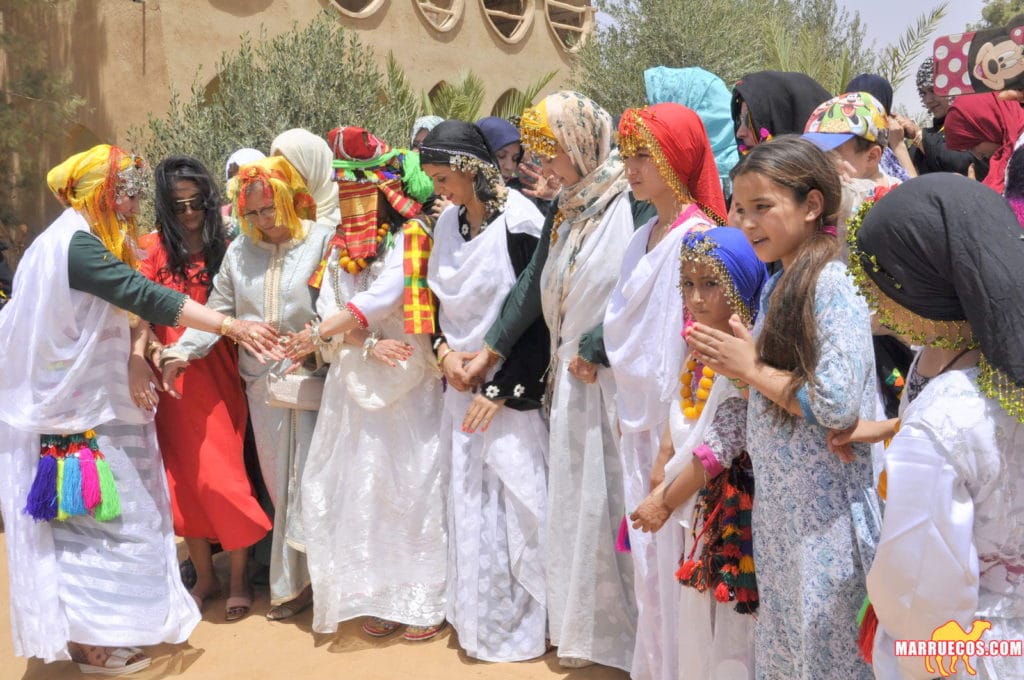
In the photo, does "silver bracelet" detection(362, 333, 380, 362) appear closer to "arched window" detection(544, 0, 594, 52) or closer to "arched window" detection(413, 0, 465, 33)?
"arched window" detection(413, 0, 465, 33)

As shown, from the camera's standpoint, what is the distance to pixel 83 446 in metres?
4.12

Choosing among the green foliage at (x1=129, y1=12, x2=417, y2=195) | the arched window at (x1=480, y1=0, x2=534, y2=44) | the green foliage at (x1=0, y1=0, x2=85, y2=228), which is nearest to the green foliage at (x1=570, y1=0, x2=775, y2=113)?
the arched window at (x1=480, y1=0, x2=534, y2=44)

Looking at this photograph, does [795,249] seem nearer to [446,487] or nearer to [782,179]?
[782,179]

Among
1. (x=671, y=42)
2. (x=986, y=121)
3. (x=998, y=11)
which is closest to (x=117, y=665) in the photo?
(x=986, y=121)

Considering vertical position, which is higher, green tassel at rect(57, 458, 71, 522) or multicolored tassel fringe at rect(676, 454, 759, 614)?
multicolored tassel fringe at rect(676, 454, 759, 614)

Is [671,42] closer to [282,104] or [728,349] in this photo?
[282,104]

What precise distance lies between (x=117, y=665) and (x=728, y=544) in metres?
2.92

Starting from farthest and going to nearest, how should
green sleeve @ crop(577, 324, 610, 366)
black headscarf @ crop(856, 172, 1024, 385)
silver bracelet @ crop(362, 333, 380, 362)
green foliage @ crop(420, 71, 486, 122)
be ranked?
green foliage @ crop(420, 71, 486, 122) → silver bracelet @ crop(362, 333, 380, 362) → green sleeve @ crop(577, 324, 610, 366) → black headscarf @ crop(856, 172, 1024, 385)

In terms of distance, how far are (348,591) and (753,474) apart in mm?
2292

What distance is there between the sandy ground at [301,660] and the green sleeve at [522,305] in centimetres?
133

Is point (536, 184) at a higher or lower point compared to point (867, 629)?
higher

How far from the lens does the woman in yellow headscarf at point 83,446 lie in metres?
4.04

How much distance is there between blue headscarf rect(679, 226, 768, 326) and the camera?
107 inches

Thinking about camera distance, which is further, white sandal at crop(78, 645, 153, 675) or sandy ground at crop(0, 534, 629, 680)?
white sandal at crop(78, 645, 153, 675)
